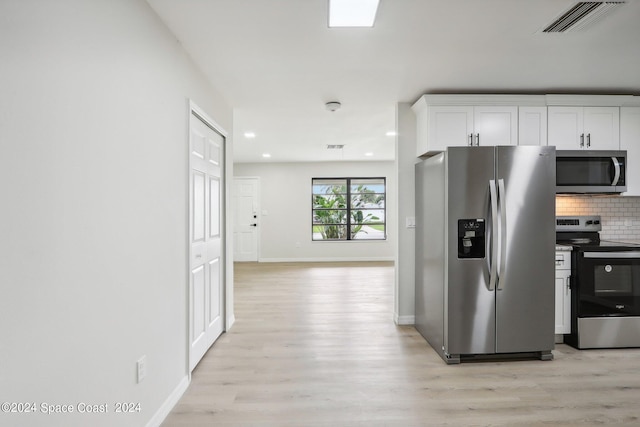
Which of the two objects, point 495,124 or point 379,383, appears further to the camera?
point 495,124

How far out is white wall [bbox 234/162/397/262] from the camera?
820 cm

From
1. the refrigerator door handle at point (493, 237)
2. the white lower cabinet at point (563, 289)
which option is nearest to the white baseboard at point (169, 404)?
the refrigerator door handle at point (493, 237)

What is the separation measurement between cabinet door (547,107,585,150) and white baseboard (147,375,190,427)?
394 cm

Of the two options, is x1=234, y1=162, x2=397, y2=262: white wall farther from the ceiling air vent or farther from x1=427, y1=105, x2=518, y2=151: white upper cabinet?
the ceiling air vent

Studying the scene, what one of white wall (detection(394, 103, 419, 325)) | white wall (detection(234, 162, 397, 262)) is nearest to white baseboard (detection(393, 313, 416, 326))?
white wall (detection(394, 103, 419, 325))

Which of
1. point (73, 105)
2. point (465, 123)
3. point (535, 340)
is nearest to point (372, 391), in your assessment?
point (535, 340)

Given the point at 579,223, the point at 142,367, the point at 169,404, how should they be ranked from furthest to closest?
1. the point at 579,223
2. the point at 169,404
3. the point at 142,367

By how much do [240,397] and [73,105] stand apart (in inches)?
78.7

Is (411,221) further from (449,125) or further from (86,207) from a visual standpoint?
(86,207)

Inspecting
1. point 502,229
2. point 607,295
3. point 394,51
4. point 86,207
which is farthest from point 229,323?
point 607,295

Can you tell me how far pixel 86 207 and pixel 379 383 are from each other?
7.17ft

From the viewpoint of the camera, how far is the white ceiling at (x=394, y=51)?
6.33ft

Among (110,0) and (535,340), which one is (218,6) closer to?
(110,0)

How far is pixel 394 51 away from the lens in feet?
7.97
